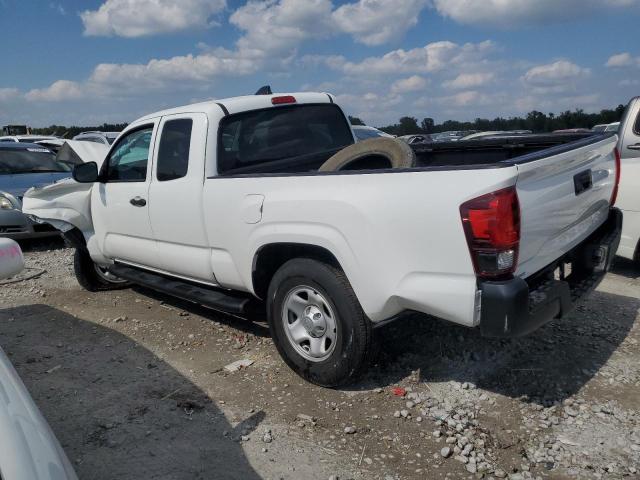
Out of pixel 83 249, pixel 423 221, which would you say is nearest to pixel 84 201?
pixel 83 249

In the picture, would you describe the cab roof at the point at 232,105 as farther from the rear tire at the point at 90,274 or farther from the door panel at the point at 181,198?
the rear tire at the point at 90,274

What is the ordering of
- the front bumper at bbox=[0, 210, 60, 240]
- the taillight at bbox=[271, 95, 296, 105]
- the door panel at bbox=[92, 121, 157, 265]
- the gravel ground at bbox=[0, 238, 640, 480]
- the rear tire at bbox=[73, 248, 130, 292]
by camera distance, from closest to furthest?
the gravel ground at bbox=[0, 238, 640, 480] → the taillight at bbox=[271, 95, 296, 105] → the door panel at bbox=[92, 121, 157, 265] → the rear tire at bbox=[73, 248, 130, 292] → the front bumper at bbox=[0, 210, 60, 240]

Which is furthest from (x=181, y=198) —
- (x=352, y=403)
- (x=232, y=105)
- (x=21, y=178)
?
(x=21, y=178)

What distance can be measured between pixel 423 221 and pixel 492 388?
4.66 feet

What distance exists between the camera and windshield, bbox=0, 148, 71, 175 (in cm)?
948

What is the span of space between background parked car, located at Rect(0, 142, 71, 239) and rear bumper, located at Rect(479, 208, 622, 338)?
6969 millimetres

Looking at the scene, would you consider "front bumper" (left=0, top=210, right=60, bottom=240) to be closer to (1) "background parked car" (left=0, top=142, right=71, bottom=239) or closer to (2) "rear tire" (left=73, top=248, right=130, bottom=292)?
(1) "background parked car" (left=0, top=142, right=71, bottom=239)

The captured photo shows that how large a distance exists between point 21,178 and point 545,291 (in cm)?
876

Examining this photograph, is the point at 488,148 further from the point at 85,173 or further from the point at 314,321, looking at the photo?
the point at 85,173

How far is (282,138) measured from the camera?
4656 mm

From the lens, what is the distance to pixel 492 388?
354cm

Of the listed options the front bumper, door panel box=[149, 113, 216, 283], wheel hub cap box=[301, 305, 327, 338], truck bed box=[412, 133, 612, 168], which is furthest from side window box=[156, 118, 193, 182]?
the front bumper

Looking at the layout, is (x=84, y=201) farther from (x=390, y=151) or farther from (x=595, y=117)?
(x=595, y=117)

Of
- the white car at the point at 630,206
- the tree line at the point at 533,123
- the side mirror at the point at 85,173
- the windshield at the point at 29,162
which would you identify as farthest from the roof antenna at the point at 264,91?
the tree line at the point at 533,123
